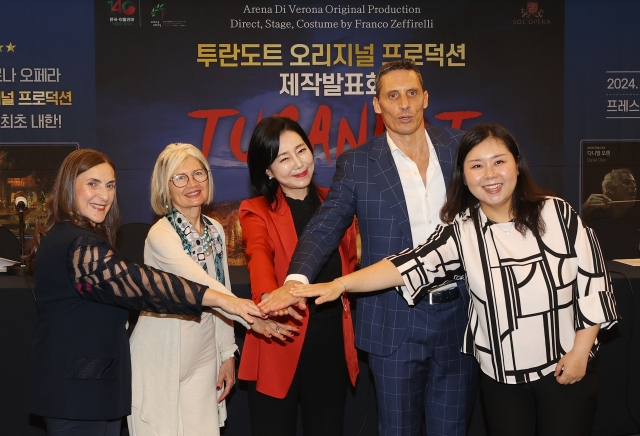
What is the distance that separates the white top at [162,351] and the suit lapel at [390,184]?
630 mm

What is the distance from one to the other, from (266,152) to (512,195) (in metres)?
0.86

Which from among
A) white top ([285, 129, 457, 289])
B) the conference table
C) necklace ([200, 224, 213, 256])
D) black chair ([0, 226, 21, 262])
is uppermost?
white top ([285, 129, 457, 289])

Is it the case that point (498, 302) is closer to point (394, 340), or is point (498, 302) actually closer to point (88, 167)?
point (394, 340)

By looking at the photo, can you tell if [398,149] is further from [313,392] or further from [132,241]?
[132,241]

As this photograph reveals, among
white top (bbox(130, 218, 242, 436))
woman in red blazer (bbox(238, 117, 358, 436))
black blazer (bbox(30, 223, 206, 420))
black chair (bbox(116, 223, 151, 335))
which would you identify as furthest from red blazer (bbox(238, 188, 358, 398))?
black chair (bbox(116, 223, 151, 335))

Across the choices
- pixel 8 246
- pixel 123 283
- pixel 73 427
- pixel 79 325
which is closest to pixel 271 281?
pixel 123 283

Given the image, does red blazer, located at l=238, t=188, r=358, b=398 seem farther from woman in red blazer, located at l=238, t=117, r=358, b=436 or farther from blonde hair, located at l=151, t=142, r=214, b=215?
blonde hair, located at l=151, t=142, r=214, b=215

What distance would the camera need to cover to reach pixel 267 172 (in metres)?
2.43

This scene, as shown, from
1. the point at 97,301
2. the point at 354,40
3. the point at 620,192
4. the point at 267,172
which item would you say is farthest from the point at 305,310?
the point at 620,192

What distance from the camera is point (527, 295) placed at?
78.4 inches

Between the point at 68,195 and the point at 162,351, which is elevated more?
the point at 68,195

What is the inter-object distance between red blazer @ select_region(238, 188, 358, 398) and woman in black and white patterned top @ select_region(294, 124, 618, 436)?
1.49 ft

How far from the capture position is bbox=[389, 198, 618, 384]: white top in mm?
1997

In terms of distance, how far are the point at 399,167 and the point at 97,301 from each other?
109cm
